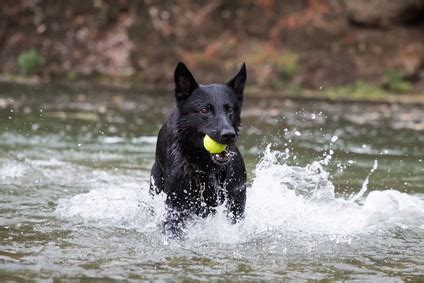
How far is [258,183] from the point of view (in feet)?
25.4

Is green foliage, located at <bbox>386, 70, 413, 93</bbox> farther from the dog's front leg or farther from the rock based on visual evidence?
the dog's front leg

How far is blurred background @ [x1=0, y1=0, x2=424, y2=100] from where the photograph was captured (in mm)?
21594

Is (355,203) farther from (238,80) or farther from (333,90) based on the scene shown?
(333,90)

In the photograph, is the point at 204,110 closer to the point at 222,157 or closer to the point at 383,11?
the point at 222,157

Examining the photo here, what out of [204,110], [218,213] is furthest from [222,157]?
[218,213]

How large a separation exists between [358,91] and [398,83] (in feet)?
3.71

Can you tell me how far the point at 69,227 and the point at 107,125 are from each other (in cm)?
761

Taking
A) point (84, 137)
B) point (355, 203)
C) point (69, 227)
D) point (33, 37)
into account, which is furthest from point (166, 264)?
point (33, 37)

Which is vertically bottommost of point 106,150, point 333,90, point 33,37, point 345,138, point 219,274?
point 219,274

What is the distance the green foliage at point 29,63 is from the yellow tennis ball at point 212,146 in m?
17.6

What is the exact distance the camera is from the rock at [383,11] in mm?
22422

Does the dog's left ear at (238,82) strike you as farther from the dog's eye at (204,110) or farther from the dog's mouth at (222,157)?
the dog's mouth at (222,157)

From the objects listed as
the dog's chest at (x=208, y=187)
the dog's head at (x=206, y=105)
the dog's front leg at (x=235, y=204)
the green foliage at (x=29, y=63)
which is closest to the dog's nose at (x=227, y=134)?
the dog's head at (x=206, y=105)

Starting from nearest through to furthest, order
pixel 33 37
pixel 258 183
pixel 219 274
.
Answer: pixel 219 274
pixel 258 183
pixel 33 37
